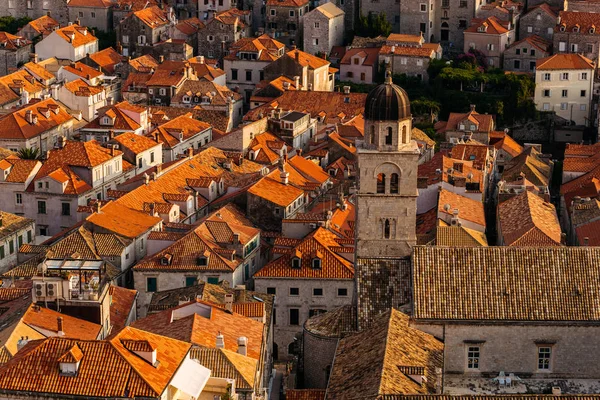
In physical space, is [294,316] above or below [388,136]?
below

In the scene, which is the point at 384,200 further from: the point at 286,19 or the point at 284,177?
the point at 286,19

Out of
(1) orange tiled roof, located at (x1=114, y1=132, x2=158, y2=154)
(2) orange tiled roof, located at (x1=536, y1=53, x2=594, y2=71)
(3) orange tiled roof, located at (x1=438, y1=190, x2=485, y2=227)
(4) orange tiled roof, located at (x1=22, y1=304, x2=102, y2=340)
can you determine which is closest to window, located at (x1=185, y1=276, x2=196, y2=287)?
(3) orange tiled roof, located at (x1=438, y1=190, x2=485, y2=227)

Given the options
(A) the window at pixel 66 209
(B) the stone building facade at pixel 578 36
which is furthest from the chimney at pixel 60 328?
(B) the stone building facade at pixel 578 36

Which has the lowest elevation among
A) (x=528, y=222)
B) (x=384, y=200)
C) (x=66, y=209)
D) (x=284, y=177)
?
(x=66, y=209)

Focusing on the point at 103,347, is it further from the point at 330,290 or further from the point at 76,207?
the point at 76,207

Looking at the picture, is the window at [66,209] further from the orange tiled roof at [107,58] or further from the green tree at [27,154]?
the orange tiled roof at [107,58]

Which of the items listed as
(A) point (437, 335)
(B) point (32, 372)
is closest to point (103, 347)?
(B) point (32, 372)

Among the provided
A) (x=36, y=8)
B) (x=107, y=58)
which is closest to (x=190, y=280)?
(x=107, y=58)
